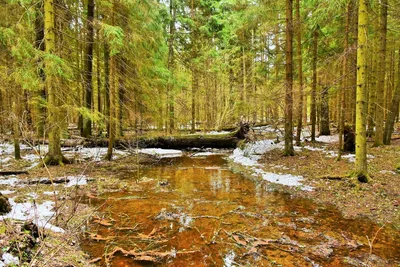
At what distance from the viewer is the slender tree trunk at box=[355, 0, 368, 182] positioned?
644 centimetres

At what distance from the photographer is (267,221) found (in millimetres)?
5312

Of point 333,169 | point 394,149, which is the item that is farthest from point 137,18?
point 394,149

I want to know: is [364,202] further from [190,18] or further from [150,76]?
[190,18]

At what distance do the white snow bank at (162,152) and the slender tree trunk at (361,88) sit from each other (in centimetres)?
962

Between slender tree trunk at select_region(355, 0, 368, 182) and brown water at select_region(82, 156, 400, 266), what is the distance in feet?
6.23

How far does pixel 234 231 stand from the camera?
4.80 metres

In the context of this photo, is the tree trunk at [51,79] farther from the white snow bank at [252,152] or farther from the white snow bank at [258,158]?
the white snow bank at [252,152]

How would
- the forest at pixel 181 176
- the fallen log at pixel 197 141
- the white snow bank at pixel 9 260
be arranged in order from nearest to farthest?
the white snow bank at pixel 9 260 → the forest at pixel 181 176 → the fallen log at pixel 197 141

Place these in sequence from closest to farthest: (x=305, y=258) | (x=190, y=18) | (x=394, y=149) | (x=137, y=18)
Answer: (x=305, y=258)
(x=394, y=149)
(x=137, y=18)
(x=190, y=18)

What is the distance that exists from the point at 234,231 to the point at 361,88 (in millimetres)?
5115

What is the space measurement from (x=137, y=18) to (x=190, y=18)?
9.26 meters

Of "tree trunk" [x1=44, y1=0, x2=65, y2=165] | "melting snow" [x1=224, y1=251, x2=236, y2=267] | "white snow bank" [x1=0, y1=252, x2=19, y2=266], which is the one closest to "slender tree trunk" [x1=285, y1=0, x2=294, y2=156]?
"melting snow" [x1=224, y1=251, x2=236, y2=267]

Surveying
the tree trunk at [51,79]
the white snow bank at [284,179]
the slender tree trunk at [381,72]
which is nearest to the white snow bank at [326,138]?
the slender tree trunk at [381,72]

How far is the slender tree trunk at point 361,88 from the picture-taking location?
6.44 meters
